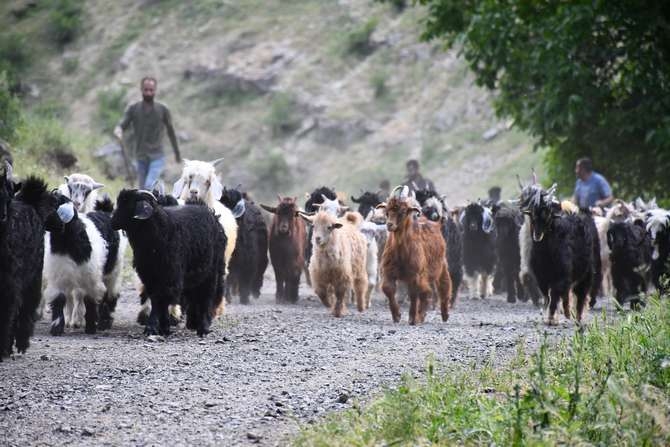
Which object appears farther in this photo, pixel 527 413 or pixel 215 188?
pixel 215 188

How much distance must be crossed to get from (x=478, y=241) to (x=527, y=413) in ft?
44.3

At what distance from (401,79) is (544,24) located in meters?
26.5

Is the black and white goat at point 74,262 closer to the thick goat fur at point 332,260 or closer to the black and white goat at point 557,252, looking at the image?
the thick goat fur at point 332,260

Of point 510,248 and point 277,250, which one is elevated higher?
point 510,248

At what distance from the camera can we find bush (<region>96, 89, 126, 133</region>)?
47.5 meters

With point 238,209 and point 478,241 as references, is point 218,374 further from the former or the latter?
point 478,241

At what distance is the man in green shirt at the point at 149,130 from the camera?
19297 mm

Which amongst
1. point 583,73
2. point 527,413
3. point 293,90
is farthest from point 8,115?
point 293,90

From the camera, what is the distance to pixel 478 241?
67.4ft

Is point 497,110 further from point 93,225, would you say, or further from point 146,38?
point 146,38

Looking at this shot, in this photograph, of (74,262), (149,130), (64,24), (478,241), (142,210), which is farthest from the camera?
(64,24)

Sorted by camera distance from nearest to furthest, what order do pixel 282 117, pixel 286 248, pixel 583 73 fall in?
pixel 286 248 → pixel 583 73 → pixel 282 117

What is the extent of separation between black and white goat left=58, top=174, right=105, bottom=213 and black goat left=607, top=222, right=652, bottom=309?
765 centimetres

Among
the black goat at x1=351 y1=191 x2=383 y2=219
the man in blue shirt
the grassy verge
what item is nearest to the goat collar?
the black goat at x1=351 y1=191 x2=383 y2=219
